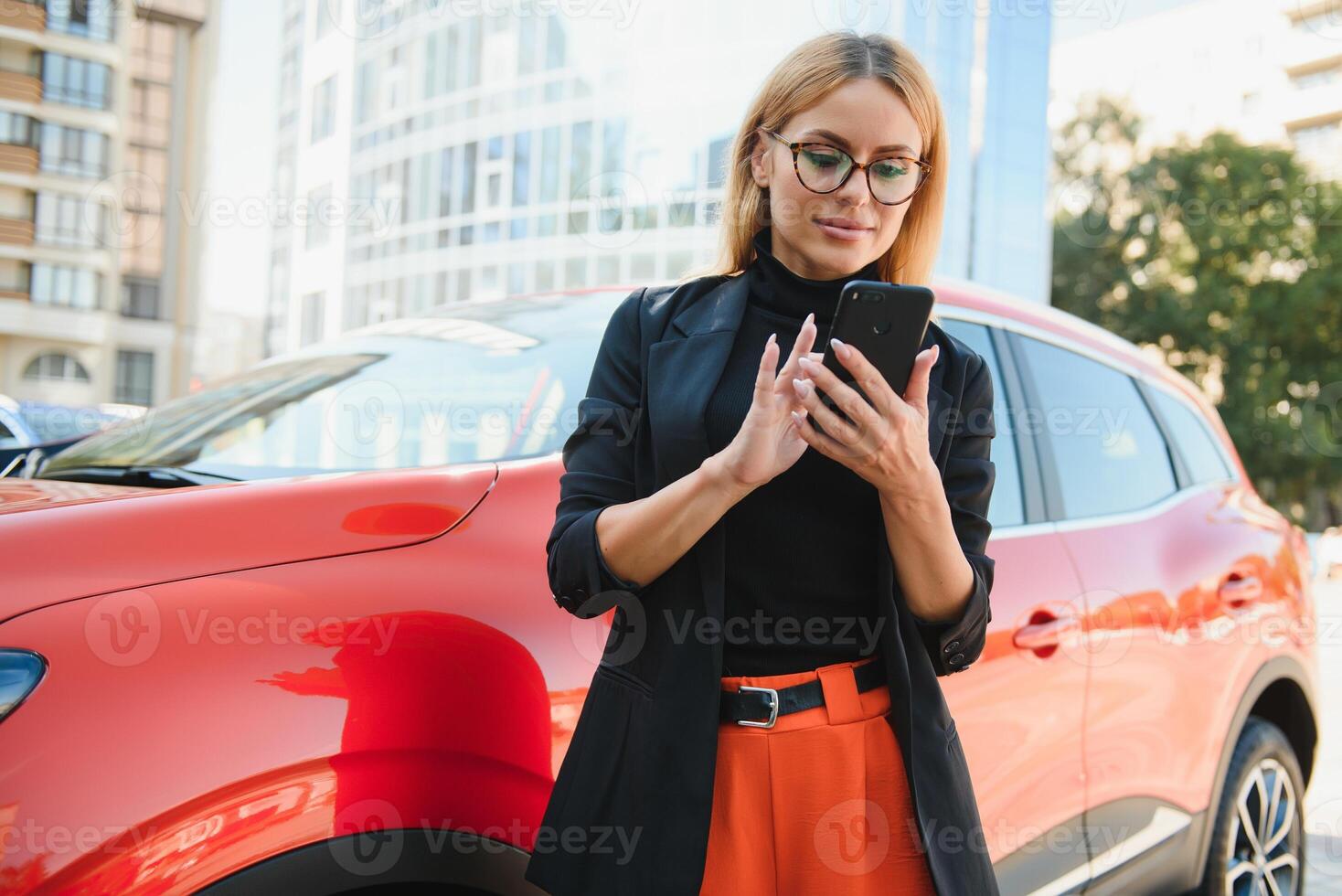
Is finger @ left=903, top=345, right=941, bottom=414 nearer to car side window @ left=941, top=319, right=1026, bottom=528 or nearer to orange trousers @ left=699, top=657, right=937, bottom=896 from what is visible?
orange trousers @ left=699, top=657, right=937, bottom=896

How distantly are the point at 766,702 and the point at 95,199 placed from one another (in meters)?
40.3

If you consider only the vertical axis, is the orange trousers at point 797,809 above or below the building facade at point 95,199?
below

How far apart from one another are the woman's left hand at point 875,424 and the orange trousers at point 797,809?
0.92 ft

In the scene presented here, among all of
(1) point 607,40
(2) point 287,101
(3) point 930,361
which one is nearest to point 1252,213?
(1) point 607,40

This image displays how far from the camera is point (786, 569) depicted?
1.42m

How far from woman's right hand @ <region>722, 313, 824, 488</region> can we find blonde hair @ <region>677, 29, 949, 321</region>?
39cm

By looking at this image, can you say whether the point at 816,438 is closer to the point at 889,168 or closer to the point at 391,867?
the point at 889,168

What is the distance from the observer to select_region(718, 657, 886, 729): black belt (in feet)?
4.51

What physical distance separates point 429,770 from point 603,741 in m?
0.31

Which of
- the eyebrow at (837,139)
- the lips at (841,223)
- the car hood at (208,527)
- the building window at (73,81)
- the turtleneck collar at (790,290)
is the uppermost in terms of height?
the building window at (73,81)

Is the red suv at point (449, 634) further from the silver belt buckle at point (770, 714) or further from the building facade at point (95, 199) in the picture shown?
the building facade at point (95, 199)

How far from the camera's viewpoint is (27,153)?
34312mm

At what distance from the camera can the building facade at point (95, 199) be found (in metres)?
34.3

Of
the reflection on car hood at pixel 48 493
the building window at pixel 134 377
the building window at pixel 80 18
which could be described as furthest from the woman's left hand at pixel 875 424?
the building window at pixel 134 377
